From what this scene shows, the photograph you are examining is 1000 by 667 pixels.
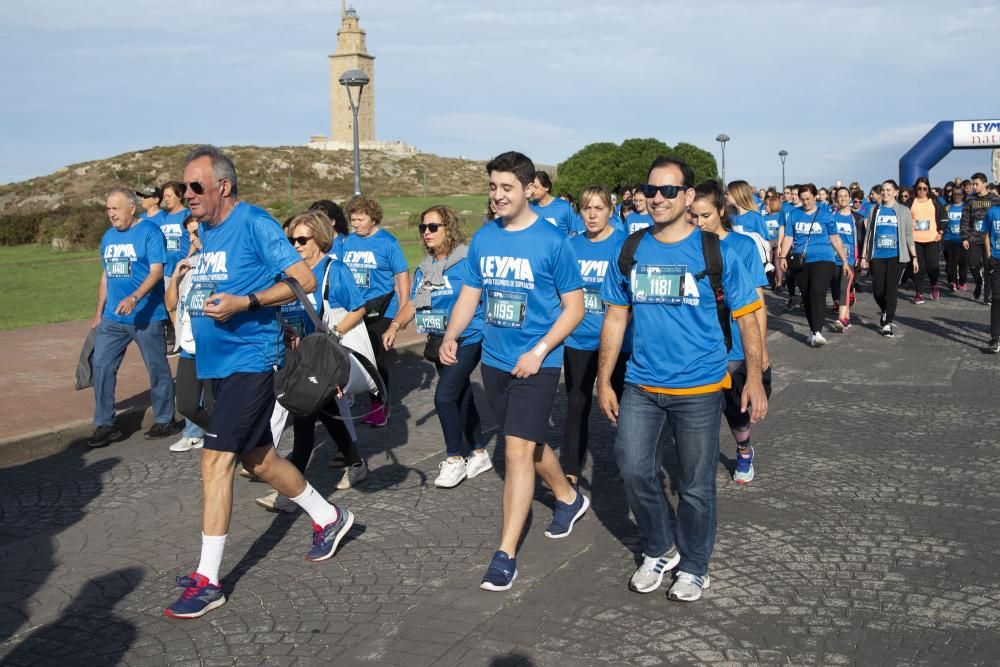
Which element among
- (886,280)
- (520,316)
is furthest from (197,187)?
(886,280)

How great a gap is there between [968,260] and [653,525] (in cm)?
1660

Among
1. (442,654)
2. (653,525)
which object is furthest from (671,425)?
(442,654)

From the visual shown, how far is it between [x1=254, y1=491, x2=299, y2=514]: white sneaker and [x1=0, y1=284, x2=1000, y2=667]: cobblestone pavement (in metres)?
0.07

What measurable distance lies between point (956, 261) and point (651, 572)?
16326mm

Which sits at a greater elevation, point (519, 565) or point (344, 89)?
point (344, 89)

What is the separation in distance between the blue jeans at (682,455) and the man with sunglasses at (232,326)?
161 cm

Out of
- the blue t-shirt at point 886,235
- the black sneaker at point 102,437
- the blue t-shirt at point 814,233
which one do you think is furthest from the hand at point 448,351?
the blue t-shirt at point 886,235

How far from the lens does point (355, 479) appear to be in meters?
Result: 6.82

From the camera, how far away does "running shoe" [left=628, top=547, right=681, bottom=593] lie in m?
4.73

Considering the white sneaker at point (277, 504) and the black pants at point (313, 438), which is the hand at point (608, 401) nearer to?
the black pants at point (313, 438)

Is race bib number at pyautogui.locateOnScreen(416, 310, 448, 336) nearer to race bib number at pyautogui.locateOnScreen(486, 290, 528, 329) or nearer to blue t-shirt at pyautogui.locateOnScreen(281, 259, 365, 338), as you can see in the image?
blue t-shirt at pyautogui.locateOnScreen(281, 259, 365, 338)

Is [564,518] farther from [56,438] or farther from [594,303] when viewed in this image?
[56,438]

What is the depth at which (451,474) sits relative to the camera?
6.74 meters

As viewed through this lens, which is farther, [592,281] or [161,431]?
[161,431]
